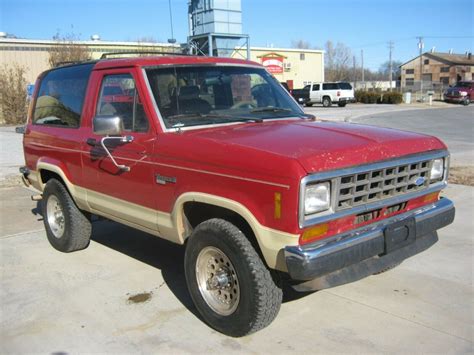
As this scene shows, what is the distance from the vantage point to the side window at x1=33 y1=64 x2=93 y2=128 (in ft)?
16.5

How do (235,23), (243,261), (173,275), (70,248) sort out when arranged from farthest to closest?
(235,23)
(70,248)
(173,275)
(243,261)

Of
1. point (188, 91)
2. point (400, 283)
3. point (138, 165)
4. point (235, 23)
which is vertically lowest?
point (400, 283)

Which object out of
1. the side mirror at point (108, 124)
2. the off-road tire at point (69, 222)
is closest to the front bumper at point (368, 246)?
the side mirror at point (108, 124)

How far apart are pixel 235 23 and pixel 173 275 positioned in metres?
15.8

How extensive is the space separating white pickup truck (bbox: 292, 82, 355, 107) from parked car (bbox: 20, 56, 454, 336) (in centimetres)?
3302

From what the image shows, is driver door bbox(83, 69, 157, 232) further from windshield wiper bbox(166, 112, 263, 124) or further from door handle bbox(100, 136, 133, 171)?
windshield wiper bbox(166, 112, 263, 124)

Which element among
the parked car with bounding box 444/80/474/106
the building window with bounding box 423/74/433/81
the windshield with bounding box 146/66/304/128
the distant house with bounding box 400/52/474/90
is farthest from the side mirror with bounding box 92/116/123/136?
the building window with bounding box 423/74/433/81

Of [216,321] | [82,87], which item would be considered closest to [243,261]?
[216,321]

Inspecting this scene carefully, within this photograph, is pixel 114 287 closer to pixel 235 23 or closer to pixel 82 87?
pixel 82 87

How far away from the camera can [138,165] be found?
4094 millimetres

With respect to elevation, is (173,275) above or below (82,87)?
below

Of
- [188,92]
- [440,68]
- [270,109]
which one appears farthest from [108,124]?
[440,68]

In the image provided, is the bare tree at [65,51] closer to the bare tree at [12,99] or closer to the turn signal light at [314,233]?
the bare tree at [12,99]

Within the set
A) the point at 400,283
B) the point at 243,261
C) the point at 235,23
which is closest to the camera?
the point at 243,261
